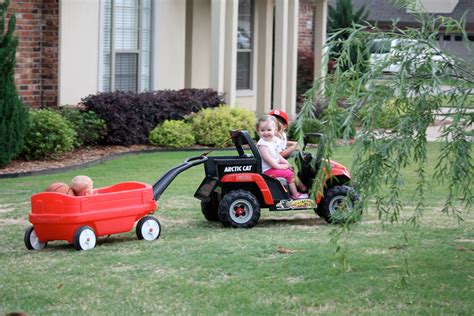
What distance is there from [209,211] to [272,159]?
0.90 metres

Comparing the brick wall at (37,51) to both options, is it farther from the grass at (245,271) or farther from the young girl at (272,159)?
the young girl at (272,159)

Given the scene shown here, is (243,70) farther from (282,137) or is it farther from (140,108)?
(282,137)

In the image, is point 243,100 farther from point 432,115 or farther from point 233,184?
point 432,115

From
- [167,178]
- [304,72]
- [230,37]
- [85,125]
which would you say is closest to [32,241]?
[167,178]

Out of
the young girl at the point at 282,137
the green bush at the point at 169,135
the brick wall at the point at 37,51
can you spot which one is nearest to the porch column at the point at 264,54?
the green bush at the point at 169,135

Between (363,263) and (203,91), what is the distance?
11507 millimetres

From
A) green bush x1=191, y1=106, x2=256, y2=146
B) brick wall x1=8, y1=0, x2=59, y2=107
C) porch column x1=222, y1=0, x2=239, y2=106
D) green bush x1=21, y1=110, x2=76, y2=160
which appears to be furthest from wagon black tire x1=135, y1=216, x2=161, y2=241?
porch column x1=222, y1=0, x2=239, y2=106

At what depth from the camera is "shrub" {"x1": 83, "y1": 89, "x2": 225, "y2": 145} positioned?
17.4 meters

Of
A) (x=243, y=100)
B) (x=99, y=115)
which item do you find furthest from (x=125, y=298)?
(x=243, y=100)

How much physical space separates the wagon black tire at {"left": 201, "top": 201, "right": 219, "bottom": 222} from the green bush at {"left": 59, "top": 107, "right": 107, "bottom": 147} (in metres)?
6.25

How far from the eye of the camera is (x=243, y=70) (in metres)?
23.6

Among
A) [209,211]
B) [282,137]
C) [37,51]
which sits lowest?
[209,211]

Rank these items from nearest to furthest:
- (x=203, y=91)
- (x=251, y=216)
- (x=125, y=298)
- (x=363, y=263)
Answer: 1. (x=125, y=298)
2. (x=363, y=263)
3. (x=251, y=216)
4. (x=203, y=91)

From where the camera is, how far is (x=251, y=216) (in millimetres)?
10305
